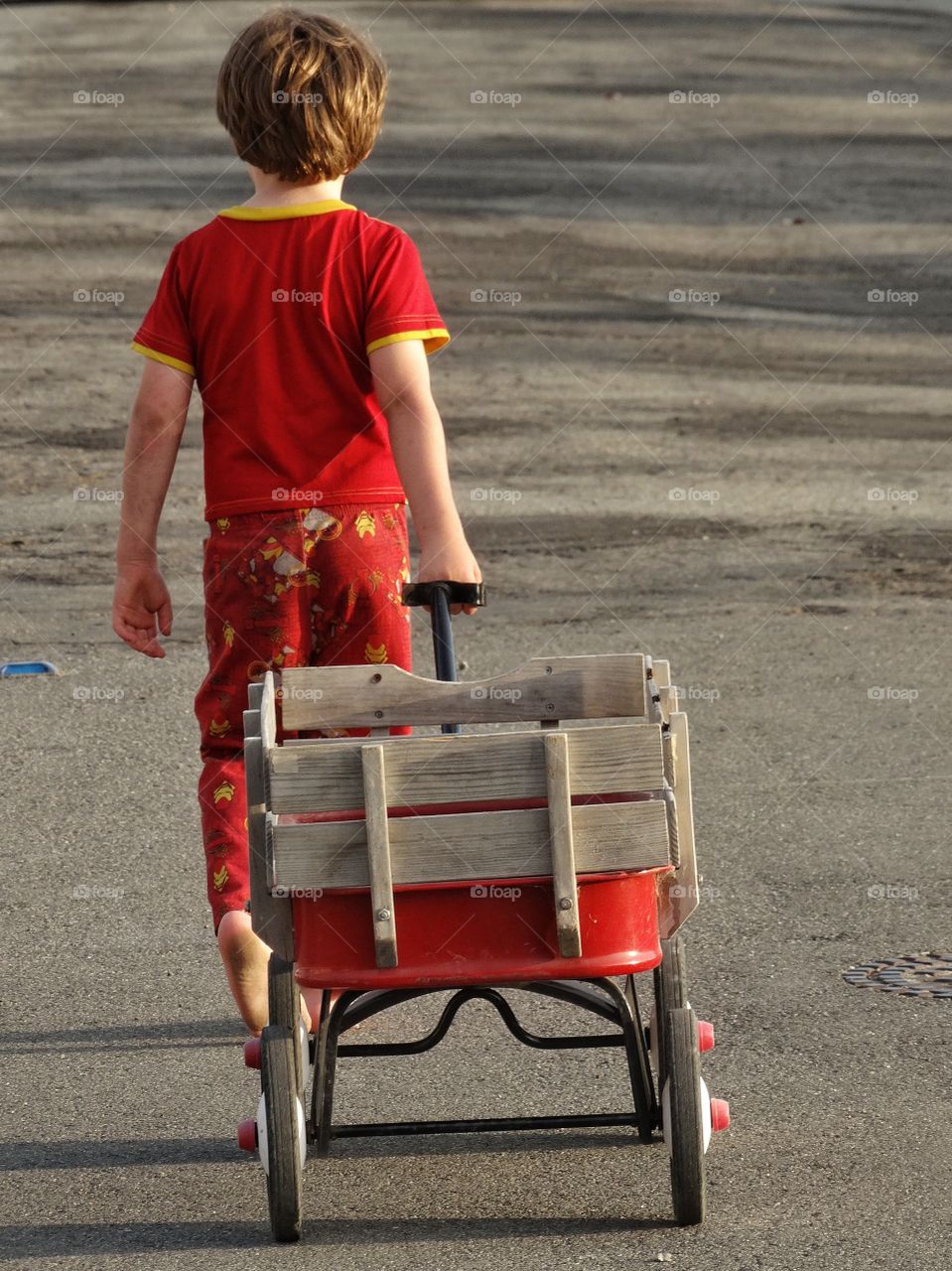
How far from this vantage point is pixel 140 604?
13.8 ft

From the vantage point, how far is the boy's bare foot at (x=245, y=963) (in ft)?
13.1

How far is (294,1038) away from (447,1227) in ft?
1.59

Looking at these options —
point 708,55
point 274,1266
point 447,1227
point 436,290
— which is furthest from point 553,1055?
point 708,55

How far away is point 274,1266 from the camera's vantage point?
3434 millimetres

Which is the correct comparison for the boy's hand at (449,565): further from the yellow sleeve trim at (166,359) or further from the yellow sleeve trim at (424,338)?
the yellow sleeve trim at (166,359)

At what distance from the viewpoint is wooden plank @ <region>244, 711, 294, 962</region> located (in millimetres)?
3393

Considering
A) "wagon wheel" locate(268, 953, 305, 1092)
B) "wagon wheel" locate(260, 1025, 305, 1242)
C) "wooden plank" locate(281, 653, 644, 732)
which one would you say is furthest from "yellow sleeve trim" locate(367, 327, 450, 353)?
"wagon wheel" locate(260, 1025, 305, 1242)

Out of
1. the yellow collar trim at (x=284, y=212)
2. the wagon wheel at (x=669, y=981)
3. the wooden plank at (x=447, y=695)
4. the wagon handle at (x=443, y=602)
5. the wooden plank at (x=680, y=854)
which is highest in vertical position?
the yellow collar trim at (x=284, y=212)

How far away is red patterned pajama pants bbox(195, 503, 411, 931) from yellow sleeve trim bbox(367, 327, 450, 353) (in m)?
0.32

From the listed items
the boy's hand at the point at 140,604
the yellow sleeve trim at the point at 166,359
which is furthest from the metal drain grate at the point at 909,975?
the yellow sleeve trim at the point at 166,359

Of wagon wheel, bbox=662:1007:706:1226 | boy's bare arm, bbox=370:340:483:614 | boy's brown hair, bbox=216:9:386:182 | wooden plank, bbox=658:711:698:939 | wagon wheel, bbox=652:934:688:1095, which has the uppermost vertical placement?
boy's brown hair, bbox=216:9:386:182

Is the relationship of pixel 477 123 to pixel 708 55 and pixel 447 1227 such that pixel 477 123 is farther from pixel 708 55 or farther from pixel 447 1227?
pixel 447 1227

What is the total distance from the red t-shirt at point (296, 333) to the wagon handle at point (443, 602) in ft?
1.02

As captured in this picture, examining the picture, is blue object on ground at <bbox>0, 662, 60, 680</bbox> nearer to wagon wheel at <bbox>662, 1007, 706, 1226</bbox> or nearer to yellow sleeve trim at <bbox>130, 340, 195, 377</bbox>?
yellow sleeve trim at <bbox>130, 340, 195, 377</bbox>
